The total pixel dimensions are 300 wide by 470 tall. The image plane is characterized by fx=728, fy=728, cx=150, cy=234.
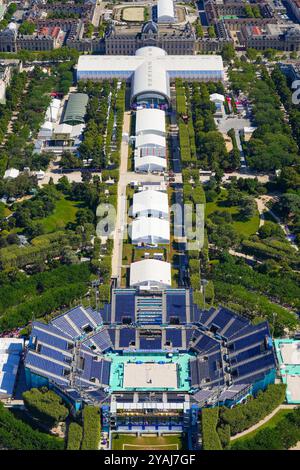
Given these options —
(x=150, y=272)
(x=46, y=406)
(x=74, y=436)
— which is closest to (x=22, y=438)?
(x=46, y=406)

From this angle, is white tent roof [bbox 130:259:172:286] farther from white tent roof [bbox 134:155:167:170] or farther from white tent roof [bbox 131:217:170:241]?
white tent roof [bbox 134:155:167:170]

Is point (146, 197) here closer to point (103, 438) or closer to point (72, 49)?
point (103, 438)

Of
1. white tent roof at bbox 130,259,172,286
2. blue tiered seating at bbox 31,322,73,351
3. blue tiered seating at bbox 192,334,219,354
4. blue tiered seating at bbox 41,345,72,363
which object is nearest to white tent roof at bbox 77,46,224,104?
white tent roof at bbox 130,259,172,286

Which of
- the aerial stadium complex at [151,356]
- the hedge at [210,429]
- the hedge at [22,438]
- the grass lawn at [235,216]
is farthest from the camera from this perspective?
the grass lawn at [235,216]

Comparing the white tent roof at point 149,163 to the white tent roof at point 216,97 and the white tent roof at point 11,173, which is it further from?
the white tent roof at point 216,97

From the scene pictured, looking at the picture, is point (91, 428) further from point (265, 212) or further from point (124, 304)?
point (265, 212)

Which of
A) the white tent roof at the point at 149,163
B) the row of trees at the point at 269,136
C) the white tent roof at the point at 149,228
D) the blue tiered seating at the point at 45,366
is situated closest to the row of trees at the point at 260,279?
the white tent roof at the point at 149,228
